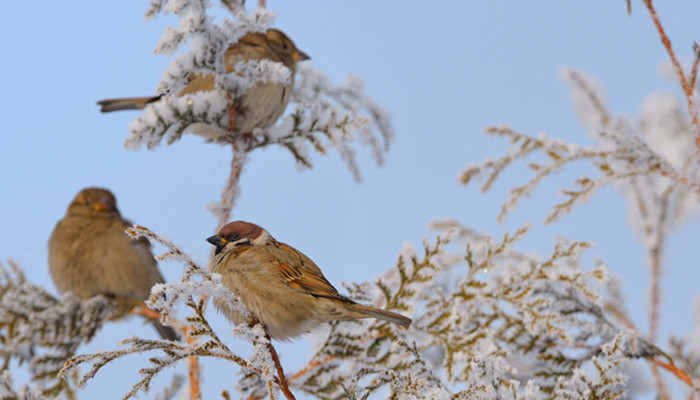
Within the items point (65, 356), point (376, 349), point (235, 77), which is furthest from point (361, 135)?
point (65, 356)

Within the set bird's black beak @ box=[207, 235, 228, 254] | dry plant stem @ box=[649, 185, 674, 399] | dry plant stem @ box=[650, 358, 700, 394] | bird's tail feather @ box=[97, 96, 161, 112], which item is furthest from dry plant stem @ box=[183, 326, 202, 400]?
dry plant stem @ box=[649, 185, 674, 399]

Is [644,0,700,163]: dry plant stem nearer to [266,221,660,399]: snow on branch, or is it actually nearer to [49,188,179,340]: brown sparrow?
[266,221,660,399]: snow on branch

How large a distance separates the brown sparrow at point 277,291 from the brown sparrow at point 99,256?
285cm

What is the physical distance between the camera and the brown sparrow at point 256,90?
432 centimetres

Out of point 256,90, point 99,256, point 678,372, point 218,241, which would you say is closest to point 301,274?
point 218,241

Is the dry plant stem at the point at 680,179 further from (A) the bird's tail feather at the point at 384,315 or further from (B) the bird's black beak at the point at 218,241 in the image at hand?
(B) the bird's black beak at the point at 218,241

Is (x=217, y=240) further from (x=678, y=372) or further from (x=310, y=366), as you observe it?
(x=678, y=372)

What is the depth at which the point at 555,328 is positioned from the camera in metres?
3.60

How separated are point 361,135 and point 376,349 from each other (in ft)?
7.42

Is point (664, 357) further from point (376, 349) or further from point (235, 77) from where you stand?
point (235, 77)

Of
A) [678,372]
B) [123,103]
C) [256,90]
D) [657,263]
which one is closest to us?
[678,372]

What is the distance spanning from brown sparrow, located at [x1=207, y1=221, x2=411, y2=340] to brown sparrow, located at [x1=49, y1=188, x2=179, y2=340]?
285 cm

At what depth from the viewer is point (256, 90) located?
14.0 feet

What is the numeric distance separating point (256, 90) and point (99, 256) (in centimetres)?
262
